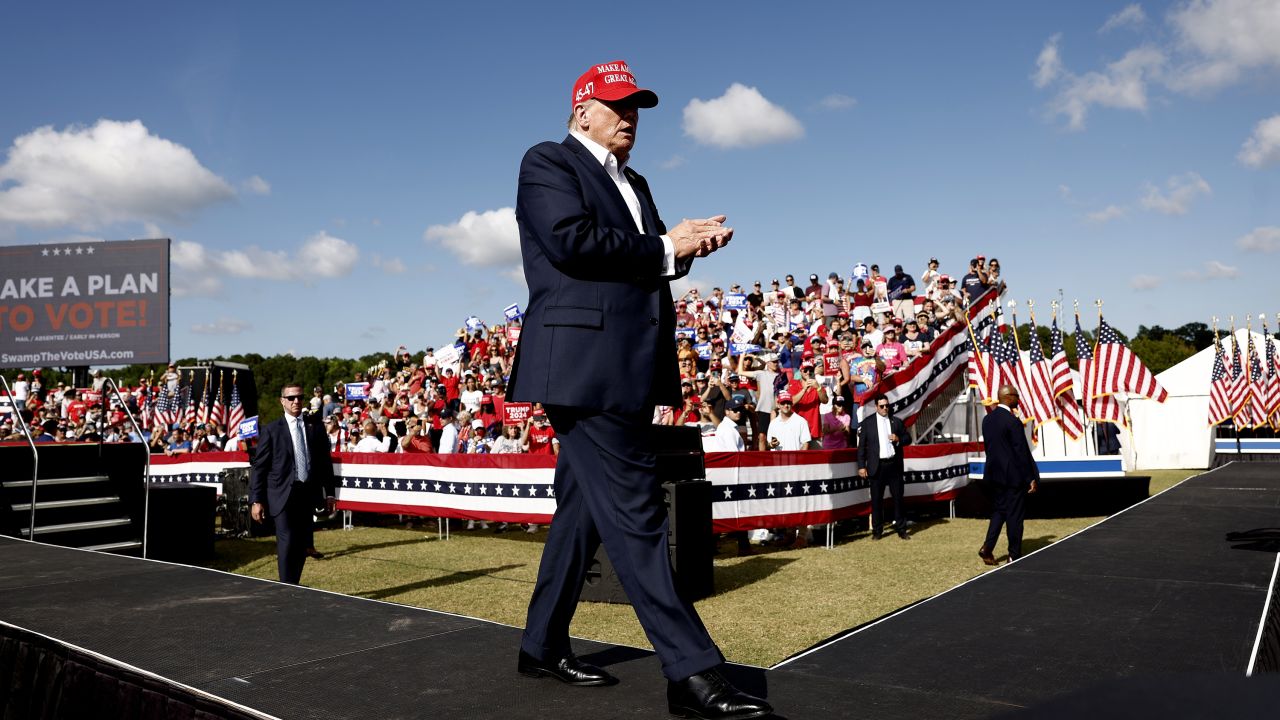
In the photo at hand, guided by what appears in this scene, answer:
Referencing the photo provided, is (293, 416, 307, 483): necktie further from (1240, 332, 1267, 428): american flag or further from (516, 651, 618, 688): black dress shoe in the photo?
(1240, 332, 1267, 428): american flag

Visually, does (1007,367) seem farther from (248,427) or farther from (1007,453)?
(248,427)

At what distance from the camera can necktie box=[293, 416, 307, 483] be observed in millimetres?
7914

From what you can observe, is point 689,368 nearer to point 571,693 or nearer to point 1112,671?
point 1112,671

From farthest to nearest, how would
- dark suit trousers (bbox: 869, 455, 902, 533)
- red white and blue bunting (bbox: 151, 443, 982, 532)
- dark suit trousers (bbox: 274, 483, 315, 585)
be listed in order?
1. dark suit trousers (bbox: 869, 455, 902, 533)
2. red white and blue bunting (bbox: 151, 443, 982, 532)
3. dark suit trousers (bbox: 274, 483, 315, 585)

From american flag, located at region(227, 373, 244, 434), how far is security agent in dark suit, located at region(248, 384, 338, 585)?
50.1 ft

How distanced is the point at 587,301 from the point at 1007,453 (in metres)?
8.24

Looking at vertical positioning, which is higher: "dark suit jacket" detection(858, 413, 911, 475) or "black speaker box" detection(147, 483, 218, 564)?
"dark suit jacket" detection(858, 413, 911, 475)

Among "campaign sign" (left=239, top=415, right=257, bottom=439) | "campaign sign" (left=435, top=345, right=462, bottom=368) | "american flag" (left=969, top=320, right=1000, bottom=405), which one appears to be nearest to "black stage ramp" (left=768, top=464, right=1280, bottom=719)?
"american flag" (left=969, top=320, right=1000, bottom=405)

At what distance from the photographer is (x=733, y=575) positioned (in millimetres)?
9070

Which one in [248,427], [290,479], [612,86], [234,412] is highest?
[612,86]

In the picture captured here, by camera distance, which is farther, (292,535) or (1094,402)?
(1094,402)

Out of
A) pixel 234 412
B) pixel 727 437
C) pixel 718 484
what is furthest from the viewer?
pixel 234 412

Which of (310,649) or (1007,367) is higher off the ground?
(1007,367)

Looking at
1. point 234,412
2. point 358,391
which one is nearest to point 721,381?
point 358,391
